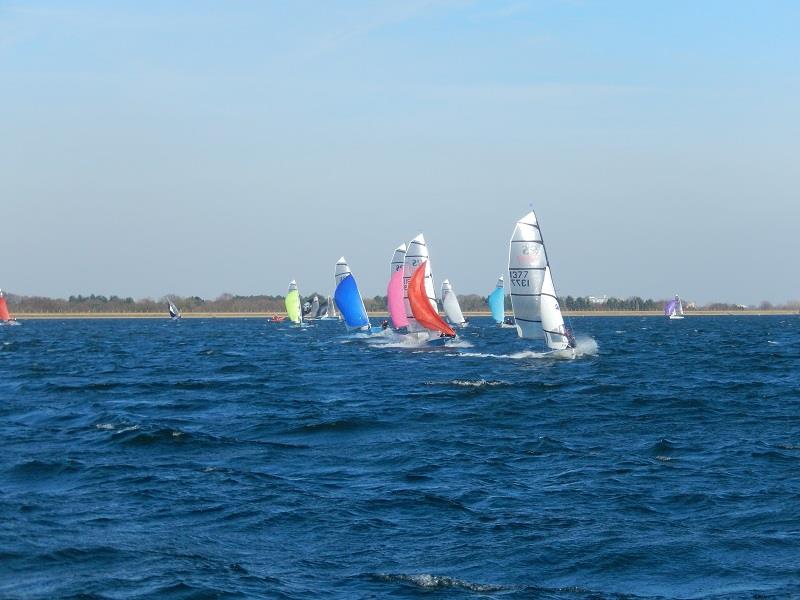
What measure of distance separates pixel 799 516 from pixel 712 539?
2266 millimetres

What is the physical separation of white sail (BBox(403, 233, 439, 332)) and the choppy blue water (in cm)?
2783

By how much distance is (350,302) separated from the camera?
86938mm

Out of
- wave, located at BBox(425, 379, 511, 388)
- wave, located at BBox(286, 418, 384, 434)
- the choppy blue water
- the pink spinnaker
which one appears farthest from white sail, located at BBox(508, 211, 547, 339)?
wave, located at BBox(286, 418, 384, 434)

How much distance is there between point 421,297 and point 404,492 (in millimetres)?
45829

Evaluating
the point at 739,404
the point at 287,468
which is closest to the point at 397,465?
the point at 287,468

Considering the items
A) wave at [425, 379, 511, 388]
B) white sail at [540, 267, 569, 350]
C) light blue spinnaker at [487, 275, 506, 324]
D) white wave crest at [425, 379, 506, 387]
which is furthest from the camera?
light blue spinnaker at [487, 275, 506, 324]

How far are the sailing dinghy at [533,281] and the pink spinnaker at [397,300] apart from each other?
15464 mm

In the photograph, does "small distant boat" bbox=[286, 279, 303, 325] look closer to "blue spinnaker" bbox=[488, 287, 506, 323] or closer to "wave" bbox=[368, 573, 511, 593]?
"blue spinnaker" bbox=[488, 287, 506, 323]

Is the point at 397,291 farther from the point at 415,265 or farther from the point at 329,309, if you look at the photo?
the point at 329,309

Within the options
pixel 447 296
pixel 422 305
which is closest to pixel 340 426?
pixel 422 305

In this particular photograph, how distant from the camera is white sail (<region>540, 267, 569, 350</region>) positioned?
53500 mm

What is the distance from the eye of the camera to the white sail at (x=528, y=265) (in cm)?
5372

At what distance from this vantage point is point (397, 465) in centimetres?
2223

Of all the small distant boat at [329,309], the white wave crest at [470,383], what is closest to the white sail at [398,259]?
the white wave crest at [470,383]
